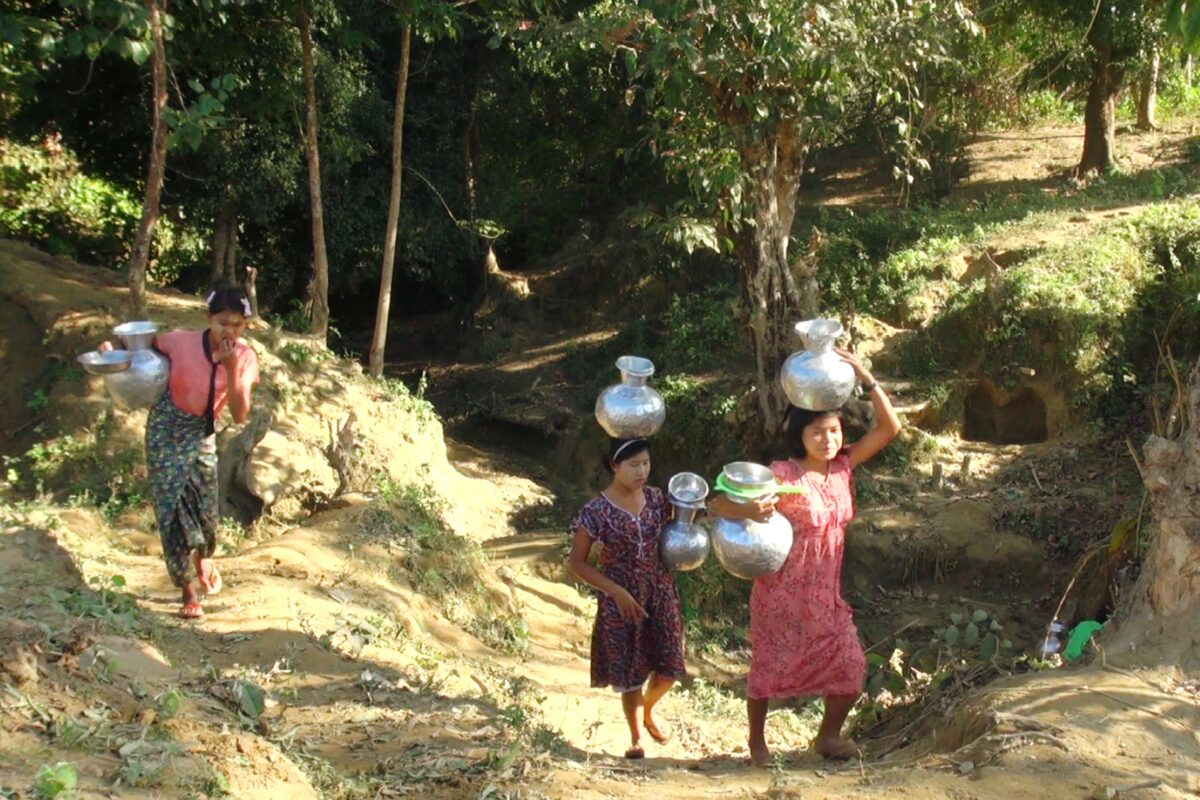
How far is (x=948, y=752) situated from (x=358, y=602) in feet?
10.6

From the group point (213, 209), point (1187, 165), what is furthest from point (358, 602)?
point (1187, 165)

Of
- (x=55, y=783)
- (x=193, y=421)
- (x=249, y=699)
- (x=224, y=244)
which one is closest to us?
(x=55, y=783)

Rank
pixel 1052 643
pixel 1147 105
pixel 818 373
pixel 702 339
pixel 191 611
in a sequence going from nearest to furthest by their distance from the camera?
pixel 818 373
pixel 191 611
pixel 1052 643
pixel 702 339
pixel 1147 105

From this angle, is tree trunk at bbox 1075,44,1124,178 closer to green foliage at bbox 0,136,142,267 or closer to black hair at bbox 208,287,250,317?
green foliage at bbox 0,136,142,267

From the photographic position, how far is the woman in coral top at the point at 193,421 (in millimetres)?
5195

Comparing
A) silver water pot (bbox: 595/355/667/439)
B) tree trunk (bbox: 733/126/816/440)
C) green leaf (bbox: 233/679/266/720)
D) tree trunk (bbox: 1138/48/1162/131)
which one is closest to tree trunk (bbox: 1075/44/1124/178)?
tree trunk (bbox: 1138/48/1162/131)

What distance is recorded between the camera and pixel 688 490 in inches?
191

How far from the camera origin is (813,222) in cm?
1547

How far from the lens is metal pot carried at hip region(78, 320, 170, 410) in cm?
507

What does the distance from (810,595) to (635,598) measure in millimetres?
730

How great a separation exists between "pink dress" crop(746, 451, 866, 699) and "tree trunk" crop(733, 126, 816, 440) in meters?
5.38

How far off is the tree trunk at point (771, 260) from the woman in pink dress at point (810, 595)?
527 cm

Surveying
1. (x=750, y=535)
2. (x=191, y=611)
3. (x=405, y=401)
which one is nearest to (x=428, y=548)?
(x=191, y=611)

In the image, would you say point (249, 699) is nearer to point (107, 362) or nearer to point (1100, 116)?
point (107, 362)
